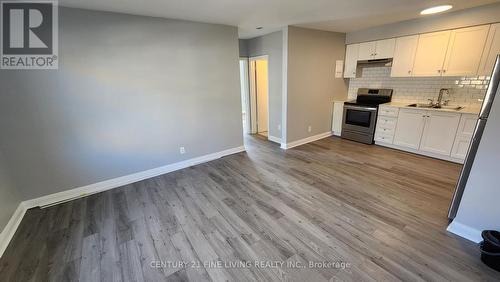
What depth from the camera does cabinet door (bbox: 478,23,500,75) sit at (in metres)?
3.05

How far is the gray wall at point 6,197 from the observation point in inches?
84.2

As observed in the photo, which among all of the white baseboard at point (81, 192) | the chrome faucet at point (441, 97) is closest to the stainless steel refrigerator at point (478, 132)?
the chrome faucet at point (441, 97)

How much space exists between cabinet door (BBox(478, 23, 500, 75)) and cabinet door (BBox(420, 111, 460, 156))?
765 mm

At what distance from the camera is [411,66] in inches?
156

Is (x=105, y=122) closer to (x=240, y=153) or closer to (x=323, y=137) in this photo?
(x=240, y=153)

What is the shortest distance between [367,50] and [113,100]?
4948mm

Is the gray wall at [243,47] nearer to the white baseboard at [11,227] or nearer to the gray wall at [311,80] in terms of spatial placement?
the gray wall at [311,80]

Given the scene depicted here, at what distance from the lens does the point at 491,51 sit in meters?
3.13

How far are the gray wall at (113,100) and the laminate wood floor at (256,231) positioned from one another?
482 mm

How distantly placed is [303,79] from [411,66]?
78.9 inches

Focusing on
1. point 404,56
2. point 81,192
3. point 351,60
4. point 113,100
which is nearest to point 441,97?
point 404,56

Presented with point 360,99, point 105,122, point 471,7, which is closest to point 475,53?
point 471,7

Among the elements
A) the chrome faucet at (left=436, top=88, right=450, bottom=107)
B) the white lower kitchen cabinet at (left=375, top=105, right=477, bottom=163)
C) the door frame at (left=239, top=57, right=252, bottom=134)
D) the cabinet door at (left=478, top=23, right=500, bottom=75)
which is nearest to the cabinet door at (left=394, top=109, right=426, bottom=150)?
the white lower kitchen cabinet at (left=375, top=105, right=477, bottom=163)

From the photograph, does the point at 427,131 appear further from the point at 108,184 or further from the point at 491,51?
the point at 108,184
